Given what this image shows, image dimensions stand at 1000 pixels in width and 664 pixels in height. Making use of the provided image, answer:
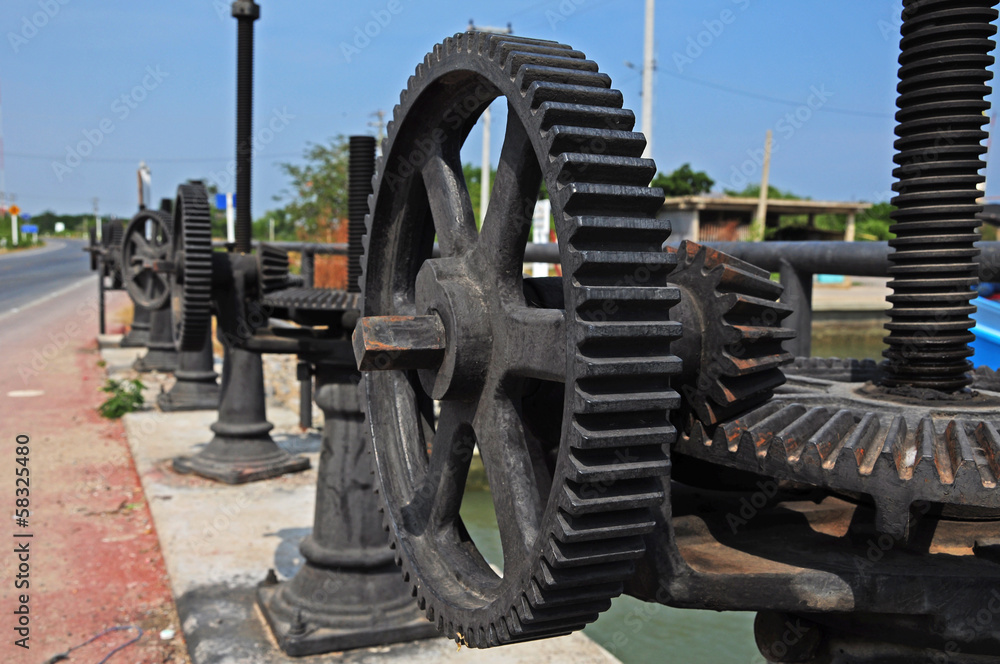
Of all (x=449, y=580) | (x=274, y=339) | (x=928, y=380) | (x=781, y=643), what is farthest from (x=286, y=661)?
(x=928, y=380)

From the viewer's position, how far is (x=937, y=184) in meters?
1.45

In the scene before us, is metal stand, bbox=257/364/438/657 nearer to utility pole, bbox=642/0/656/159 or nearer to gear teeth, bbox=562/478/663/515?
gear teeth, bbox=562/478/663/515

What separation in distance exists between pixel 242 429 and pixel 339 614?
296 cm

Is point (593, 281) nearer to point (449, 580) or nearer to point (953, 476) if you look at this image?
point (953, 476)

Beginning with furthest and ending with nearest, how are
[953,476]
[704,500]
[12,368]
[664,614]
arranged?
1. [12,368]
2. [664,614]
3. [704,500]
4. [953,476]

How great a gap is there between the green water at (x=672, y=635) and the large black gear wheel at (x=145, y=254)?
2.80 metres

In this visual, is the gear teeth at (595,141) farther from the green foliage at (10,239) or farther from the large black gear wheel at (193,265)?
the green foliage at (10,239)

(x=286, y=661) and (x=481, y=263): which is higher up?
(x=481, y=263)

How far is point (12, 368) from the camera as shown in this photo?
11523 mm

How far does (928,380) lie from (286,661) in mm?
2769

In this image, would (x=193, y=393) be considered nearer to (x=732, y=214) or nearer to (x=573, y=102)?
(x=573, y=102)

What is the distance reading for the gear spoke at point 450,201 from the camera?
64.2 inches

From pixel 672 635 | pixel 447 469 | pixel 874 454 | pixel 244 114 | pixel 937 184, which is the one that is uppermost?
pixel 244 114

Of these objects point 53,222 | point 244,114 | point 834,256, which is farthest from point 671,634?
point 53,222
